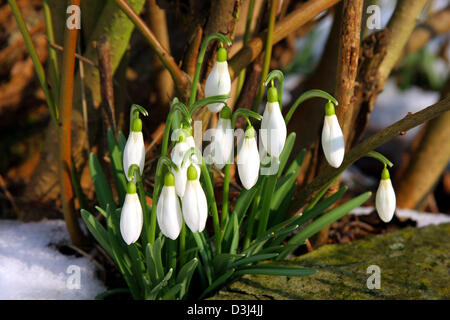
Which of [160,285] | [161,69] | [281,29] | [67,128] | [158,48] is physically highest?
Answer: [161,69]

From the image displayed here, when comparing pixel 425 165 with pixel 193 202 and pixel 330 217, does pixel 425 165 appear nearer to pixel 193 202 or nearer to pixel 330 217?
pixel 330 217

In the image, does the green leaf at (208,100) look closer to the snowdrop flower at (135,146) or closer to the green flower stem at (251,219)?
the snowdrop flower at (135,146)

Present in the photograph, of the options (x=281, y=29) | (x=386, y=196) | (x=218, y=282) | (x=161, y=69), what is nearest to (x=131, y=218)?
(x=218, y=282)

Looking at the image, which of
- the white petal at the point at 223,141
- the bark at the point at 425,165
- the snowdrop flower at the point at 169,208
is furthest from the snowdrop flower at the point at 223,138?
the bark at the point at 425,165

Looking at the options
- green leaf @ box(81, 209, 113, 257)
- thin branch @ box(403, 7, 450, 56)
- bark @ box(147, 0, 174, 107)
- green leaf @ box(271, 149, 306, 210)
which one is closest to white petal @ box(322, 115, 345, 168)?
green leaf @ box(271, 149, 306, 210)

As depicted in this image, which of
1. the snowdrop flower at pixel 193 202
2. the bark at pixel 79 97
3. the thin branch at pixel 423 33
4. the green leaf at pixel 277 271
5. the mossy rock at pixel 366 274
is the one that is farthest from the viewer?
the thin branch at pixel 423 33

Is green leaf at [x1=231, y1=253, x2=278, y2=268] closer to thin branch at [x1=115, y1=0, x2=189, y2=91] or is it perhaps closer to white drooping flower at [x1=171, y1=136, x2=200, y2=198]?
white drooping flower at [x1=171, y1=136, x2=200, y2=198]
